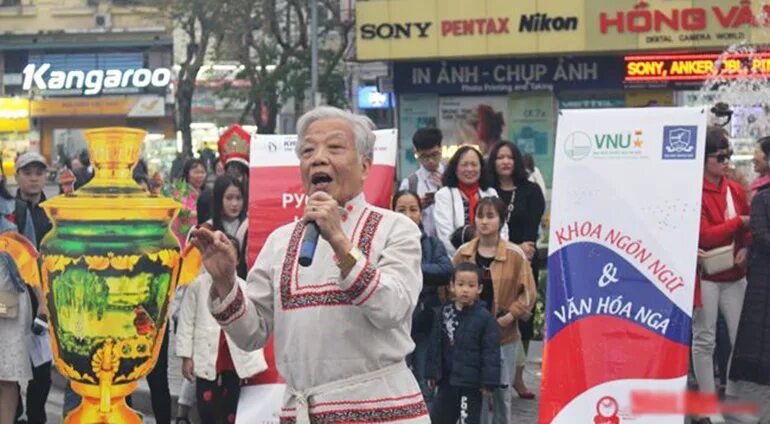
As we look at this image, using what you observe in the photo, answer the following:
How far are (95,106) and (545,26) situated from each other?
103 ft

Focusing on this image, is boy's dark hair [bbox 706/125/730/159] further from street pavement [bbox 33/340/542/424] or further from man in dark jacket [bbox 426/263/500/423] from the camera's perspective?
street pavement [bbox 33/340/542/424]

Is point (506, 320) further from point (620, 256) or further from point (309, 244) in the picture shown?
point (309, 244)

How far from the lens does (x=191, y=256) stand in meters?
6.77

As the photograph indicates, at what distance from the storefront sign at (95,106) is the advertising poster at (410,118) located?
26.9 metres

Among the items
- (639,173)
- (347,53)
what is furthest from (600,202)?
(347,53)

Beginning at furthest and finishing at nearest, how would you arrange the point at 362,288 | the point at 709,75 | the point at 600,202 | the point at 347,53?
the point at 347,53, the point at 709,75, the point at 600,202, the point at 362,288

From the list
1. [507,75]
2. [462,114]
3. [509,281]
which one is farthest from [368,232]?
[507,75]

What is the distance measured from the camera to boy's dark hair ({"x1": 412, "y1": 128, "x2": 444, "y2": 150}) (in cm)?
977

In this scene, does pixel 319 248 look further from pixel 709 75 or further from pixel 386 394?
pixel 709 75

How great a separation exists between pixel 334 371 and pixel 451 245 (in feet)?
17.3

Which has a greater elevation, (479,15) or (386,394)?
(479,15)

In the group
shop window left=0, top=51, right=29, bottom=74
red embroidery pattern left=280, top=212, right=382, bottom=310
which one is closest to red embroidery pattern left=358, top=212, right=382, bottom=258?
red embroidery pattern left=280, top=212, right=382, bottom=310

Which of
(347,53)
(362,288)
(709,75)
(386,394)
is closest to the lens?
(362,288)

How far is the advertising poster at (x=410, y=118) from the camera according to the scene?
→ 86.8 feet
